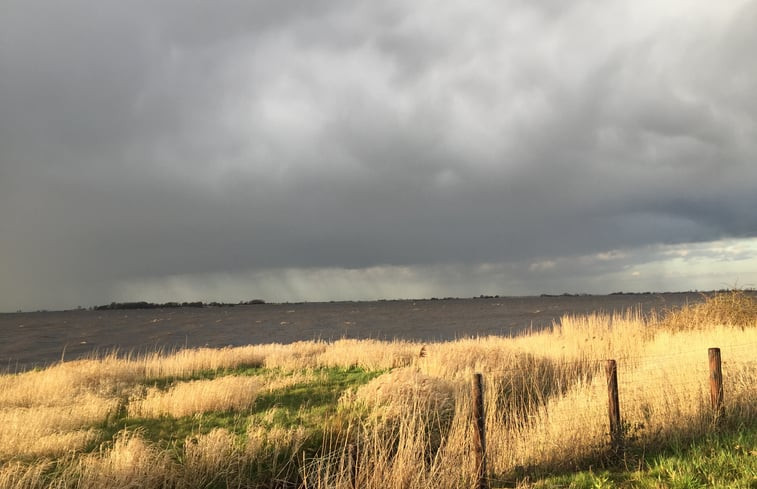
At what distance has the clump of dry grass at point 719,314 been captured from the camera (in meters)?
22.7

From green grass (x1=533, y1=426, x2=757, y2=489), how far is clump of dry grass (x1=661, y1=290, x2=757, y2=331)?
1634 centimetres

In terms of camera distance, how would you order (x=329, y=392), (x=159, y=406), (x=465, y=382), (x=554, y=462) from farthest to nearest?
(x=329, y=392) → (x=465, y=382) → (x=159, y=406) → (x=554, y=462)

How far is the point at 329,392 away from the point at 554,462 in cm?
745

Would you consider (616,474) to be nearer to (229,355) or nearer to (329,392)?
(329,392)

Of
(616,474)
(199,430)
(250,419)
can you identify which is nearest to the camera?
(616,474)

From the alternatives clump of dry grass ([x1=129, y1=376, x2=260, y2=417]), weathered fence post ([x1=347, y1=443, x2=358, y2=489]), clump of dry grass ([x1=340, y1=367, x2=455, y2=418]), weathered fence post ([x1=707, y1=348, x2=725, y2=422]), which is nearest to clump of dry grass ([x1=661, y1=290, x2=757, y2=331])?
weathered fence post ([x1=707, y1=348, x2=725, y2=422])

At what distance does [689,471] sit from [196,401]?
10.3m

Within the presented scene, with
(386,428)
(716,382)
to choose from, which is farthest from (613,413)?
(386,428)

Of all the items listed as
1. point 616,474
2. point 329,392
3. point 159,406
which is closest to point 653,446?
point 616,474

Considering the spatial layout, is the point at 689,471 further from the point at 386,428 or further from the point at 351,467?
the point at 386,428

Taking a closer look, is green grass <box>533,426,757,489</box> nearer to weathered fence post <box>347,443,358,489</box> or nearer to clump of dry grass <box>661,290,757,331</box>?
weathered fence post <box>347,443,358,489</box>

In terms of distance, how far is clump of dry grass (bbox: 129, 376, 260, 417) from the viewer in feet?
41.0

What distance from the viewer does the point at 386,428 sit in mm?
10617

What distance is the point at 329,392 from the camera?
14594mm
